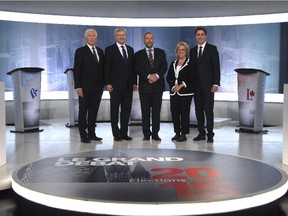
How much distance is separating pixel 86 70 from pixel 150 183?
246 cm

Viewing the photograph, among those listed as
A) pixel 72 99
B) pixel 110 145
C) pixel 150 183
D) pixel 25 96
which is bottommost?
pixel 110 145

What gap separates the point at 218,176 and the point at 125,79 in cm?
223

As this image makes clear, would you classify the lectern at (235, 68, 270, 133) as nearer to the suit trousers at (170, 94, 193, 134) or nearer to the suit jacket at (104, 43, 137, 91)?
the suit trousers at (170, 94, 193, 134)

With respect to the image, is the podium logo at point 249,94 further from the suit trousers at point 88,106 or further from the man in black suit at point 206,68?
the suit trousers at point 88,106

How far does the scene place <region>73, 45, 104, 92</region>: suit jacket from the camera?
547cm

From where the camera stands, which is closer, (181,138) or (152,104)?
(152,104)

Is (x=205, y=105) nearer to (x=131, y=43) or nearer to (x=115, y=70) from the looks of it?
(x=115, y=70)

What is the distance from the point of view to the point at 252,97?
6703 millimetres

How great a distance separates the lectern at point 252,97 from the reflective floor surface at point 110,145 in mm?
252

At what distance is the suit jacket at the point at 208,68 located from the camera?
5.46m

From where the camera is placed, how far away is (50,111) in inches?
345

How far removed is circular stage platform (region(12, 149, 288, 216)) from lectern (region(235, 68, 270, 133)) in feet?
7.72

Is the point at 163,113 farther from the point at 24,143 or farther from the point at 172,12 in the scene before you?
the point at 24,143

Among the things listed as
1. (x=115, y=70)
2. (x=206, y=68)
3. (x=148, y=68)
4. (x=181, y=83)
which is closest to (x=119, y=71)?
(x=115, y=70)
